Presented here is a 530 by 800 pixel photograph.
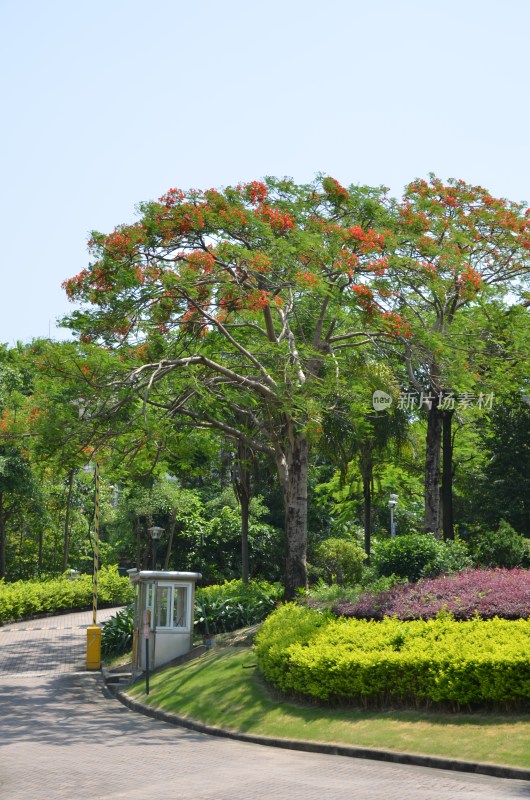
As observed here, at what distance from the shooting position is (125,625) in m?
29.0

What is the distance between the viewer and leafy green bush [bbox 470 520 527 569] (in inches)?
899

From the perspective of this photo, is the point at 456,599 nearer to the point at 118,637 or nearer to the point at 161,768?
the point at 161,768

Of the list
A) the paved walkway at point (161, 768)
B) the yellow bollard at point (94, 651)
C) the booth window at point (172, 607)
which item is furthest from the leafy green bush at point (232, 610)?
the paved walkway at point (161, 768)

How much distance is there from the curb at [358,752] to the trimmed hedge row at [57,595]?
19.5 m

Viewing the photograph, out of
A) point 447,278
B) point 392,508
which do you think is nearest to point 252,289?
point 447,278

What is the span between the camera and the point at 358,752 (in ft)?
46.1

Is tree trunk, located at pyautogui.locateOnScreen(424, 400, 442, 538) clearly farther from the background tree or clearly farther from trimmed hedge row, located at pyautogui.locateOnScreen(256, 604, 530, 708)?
trimmed hedge row, located at pyautogui.locateOnScreen(256, 604, 530, 708)

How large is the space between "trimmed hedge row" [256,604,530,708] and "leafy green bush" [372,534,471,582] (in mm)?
3341

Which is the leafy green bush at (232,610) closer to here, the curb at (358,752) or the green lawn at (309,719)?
the green lawn at (309,719)

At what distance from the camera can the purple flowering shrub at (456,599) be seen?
56.6ft

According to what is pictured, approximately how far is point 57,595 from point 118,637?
13.1 m

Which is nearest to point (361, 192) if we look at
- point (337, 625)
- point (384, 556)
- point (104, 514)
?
point (384, 556)

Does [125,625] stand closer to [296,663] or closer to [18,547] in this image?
[296,663]

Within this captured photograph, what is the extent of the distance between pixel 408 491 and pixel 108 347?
2706 cm
